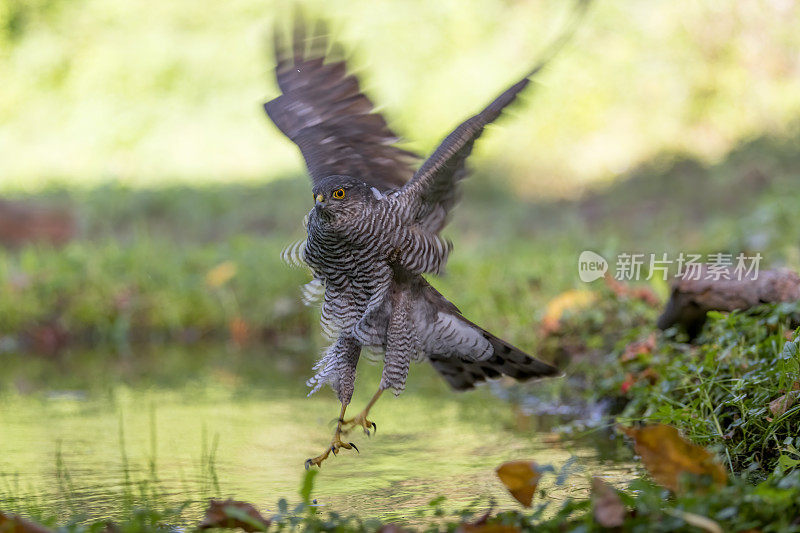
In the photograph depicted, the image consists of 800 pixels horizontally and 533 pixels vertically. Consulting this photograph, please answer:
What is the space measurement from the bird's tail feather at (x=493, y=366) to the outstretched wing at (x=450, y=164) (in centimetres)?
45

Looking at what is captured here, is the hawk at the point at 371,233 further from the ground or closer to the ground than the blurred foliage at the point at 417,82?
closer to the ground

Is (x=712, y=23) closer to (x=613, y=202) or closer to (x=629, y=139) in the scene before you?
(x=629, y=139)

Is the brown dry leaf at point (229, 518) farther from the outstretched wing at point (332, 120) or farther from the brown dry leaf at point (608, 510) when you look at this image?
the outstretched wing at point (332, 120)

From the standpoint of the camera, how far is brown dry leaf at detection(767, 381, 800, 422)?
9.13ft

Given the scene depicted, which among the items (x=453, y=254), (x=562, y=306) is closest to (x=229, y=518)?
(x=562, y=306)

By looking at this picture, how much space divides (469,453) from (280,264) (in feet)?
11.9

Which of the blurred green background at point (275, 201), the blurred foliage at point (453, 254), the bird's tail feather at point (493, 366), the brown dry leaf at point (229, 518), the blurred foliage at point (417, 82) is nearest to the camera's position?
the brown dry leaf at point (229, 518)

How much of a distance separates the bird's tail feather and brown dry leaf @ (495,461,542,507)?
3.83 feet

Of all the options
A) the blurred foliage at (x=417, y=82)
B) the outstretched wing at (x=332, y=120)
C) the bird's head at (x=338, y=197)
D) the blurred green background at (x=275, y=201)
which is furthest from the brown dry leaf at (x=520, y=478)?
the blurred foliage at (x=417, y=82)

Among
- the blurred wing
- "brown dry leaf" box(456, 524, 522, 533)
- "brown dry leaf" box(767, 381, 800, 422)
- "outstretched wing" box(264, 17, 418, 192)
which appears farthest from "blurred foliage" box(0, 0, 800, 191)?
"brown dry leaf" box(456, 524, 522, 533)

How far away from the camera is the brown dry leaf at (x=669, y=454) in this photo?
2150mm

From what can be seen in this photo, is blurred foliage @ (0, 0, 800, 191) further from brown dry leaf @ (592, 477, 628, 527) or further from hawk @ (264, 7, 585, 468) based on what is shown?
brown dry leaf @ (592, 477, 628, 527)

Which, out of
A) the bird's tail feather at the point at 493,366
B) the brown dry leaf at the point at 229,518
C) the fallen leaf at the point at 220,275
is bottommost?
the brown dry leaf at the point at 229,518

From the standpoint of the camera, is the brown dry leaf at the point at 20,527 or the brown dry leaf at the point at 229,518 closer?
the brown dry leaf at the point at 20,527
